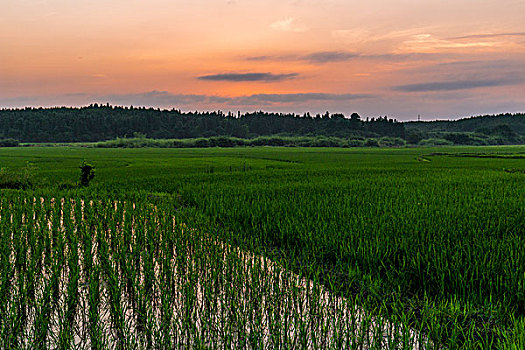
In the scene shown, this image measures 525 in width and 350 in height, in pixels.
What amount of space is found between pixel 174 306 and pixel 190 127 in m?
132

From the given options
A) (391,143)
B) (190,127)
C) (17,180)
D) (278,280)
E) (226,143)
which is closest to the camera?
(278,280)

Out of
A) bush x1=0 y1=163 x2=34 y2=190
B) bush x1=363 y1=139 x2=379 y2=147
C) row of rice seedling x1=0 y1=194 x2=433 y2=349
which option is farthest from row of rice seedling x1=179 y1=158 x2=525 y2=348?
bush x1=363 y1=139 x2=379 y2=147

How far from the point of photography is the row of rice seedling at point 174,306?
3725 mm

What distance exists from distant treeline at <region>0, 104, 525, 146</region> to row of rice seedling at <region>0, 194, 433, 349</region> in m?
104

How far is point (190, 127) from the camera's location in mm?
133750

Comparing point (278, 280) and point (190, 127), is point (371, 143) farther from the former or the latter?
point (278, 280)

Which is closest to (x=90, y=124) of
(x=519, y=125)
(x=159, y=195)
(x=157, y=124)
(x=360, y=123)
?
(x=157, y=124)

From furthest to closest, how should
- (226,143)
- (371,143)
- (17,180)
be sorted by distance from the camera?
(371,143) < (226,143) < (17,180)

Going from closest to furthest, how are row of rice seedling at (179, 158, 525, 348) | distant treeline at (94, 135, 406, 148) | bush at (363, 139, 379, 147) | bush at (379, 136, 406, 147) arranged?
row of rice seedling at (179, 158, 525, 348) → distant treeline at (94, 135, 406, 148) → bush at (363, 139, 379, 147) → bush at (379, 136, 406, 147)

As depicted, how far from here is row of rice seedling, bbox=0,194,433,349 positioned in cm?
372

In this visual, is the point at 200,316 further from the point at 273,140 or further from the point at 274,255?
the point at 273,140

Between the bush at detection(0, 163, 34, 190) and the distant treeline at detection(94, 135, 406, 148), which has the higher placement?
the distant treeline at detection(94, 135, 406, 148)

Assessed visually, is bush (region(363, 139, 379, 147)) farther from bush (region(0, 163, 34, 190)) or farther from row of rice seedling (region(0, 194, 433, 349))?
row of rice seedling (region(0, 194, 433, 349))

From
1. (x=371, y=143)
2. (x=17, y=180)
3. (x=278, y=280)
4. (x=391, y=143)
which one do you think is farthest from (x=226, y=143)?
(x=278, y=280)
